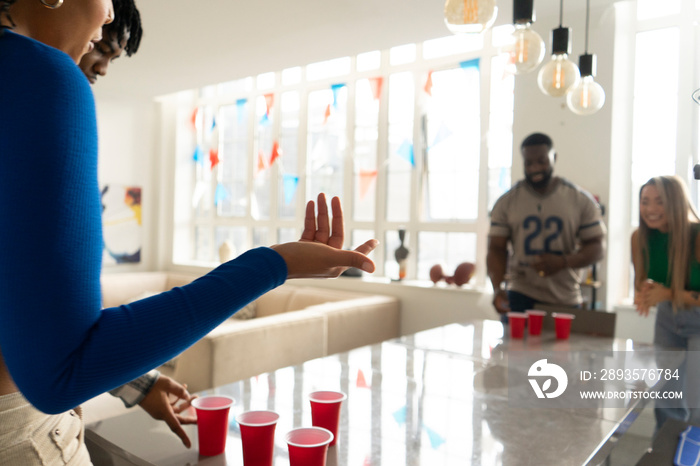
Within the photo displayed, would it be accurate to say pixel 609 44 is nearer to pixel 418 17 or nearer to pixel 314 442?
pixel 418 17

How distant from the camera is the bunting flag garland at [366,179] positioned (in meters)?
5.29

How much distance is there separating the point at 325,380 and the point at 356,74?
426 cm

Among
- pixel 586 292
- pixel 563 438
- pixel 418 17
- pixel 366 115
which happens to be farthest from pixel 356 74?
pixel 563 438

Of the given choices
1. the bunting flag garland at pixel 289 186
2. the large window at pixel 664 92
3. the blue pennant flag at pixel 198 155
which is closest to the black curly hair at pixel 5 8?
the large window at pixel 664 92

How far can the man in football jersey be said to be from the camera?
291cm

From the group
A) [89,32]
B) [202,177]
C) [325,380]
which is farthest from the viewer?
[202,177]

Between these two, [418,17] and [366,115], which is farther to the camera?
[366,115]

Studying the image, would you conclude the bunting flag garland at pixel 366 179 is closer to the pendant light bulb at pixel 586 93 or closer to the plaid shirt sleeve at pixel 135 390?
the pendant light bulb at pixel 586 93

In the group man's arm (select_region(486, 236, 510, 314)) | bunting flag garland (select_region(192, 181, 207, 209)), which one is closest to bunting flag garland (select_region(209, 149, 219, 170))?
bunting flag garland (select_region(192, 181, 207, 209))

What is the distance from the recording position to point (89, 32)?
26.3 inches

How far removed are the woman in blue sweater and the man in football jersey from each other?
2448 mm

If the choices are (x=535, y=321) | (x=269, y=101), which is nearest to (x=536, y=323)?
(x=535, y=321)

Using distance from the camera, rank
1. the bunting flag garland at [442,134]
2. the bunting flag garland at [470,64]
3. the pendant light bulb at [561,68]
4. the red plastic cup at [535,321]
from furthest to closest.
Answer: the bunting flag garland at [442,134] → the bunting flag garland at [470,64] → the red plastic cup at [535,321] → the pendant light bulb at [561,68]

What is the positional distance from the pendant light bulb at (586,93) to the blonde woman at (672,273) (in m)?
0.55
